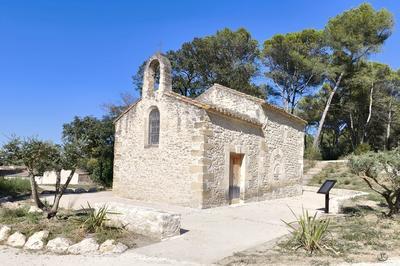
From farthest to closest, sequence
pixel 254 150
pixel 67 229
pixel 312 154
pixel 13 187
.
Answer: pixel 312 154
pixel 13 187
pixel 254 150
pixel 67 229

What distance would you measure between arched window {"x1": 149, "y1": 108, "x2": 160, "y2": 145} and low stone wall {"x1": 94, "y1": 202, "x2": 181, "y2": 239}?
275 inches

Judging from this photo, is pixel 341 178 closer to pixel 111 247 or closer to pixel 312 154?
pixel 312 154

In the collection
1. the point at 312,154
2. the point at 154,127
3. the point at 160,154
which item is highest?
the point at 154,127

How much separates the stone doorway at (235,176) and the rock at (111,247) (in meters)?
8.71

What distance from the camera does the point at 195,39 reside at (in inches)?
1380

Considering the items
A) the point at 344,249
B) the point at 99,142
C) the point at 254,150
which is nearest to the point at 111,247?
the point at 344,249

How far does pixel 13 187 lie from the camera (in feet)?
59.7

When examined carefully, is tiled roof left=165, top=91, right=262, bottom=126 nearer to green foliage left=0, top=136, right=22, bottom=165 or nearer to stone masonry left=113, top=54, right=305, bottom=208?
stone masonry left=113, top=54, right=305, bottom=208

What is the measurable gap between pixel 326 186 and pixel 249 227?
4610 millimetres

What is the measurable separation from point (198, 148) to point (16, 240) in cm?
753

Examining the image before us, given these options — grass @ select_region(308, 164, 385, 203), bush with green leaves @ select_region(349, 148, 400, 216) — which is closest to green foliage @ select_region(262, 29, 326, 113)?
grass @ select_region(308, 164, 385, 203)

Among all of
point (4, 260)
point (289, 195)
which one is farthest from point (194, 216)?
point (289, 195)

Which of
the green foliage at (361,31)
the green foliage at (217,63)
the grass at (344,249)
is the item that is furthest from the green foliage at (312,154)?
the grass at (344,249)

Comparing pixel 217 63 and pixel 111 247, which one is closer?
pixel 111 247
